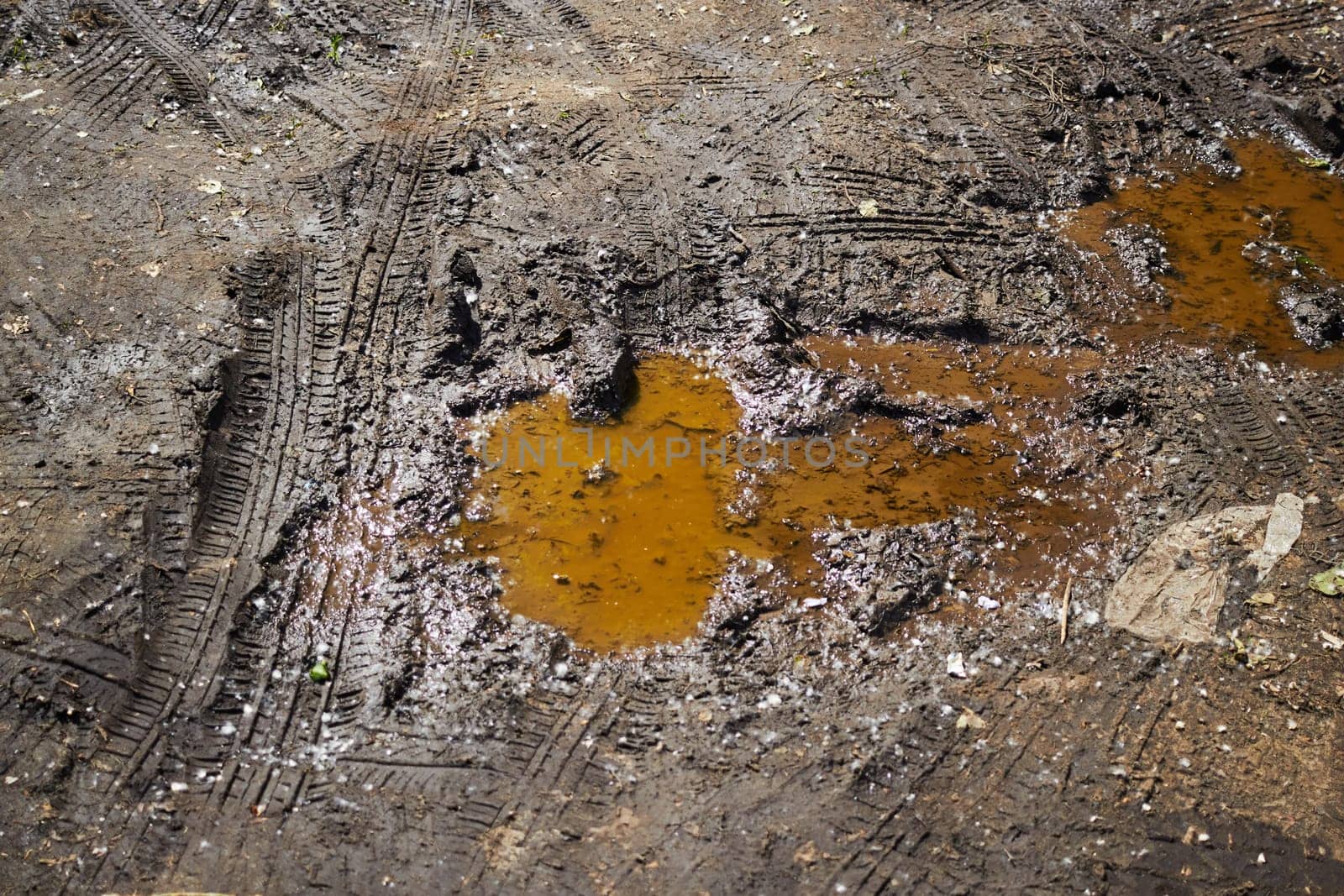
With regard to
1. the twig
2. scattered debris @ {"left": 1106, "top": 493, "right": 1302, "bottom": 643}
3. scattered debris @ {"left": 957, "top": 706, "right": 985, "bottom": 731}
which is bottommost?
scattered debris @ {"left": 957, "top": 706, "right": 985, "bottom": 731}

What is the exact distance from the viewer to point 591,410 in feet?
15.9

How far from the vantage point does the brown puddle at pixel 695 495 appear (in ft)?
14.0

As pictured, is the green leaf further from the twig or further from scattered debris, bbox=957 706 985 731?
scattered debris, bbox=957 706 985 731

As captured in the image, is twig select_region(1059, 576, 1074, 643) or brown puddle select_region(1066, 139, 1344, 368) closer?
twig select_region(1059, 576, 1074, 643)

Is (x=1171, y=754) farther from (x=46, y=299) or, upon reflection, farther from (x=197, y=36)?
(x=197, y=36)

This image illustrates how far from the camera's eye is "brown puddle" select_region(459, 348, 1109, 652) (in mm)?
4273

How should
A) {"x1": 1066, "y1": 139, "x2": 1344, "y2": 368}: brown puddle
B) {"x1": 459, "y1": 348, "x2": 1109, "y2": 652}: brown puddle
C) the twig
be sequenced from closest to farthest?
1. the twig
2. {"x1": 459, "y1": 348, "x2": 1109, "y2": 652}: brown puddle
3. {"x1": 1066, "y1": 139, "x2": 1344, "y2": 368}: brown puddle

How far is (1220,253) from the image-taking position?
588 cm

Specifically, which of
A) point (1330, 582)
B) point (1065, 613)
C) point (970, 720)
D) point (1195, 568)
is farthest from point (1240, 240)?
point (970, 720)

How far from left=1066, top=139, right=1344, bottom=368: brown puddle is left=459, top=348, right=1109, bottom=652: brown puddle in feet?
4.05

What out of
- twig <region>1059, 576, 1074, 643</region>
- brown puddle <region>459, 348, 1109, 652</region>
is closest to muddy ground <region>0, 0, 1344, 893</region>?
twig <region>1059, 576, 1074, 643</region>

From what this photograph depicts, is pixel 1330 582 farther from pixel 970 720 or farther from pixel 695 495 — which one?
pixel 695 495

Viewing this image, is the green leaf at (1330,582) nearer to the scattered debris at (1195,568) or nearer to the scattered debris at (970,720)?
the scattered debris at (1195,568)

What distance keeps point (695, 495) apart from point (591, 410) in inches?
28.9
